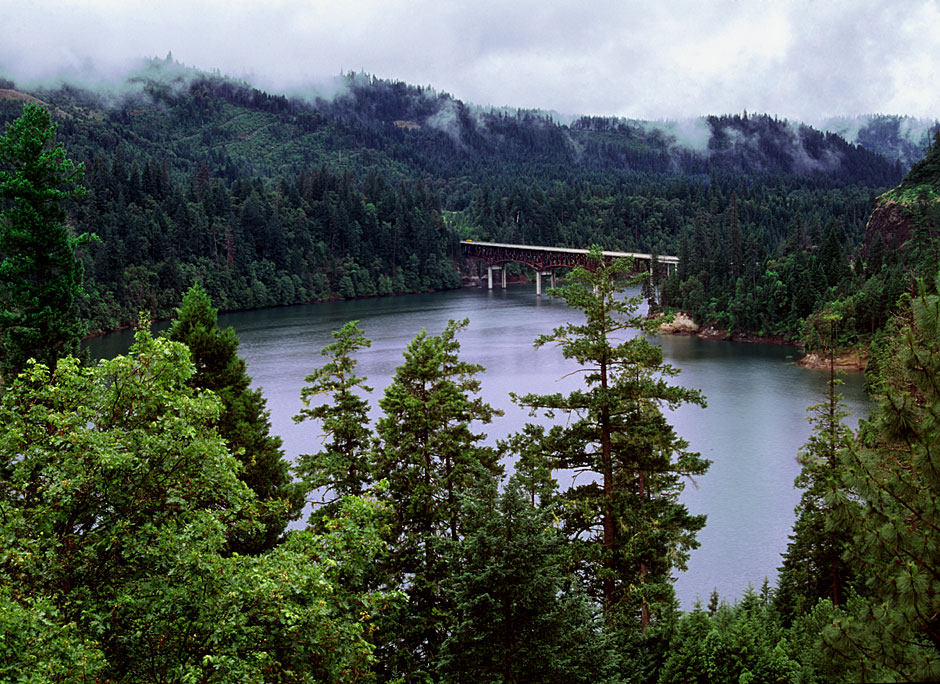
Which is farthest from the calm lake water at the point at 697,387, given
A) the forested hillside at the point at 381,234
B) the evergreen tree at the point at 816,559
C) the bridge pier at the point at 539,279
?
the bridge pier at the point at 539,279

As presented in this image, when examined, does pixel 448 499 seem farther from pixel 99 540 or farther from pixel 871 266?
pixel 871 266

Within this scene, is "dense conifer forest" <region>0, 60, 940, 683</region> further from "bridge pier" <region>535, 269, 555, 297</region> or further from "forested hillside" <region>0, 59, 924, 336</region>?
"bridge pier" <region>535, 269, 555, 297</region>

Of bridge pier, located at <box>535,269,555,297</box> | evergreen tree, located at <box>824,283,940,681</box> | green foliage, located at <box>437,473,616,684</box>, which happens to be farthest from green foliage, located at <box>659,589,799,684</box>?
bridge pier, located at <box>535,269,555,297</box>

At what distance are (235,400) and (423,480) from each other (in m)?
5.39

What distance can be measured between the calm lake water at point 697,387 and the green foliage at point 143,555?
17.4m

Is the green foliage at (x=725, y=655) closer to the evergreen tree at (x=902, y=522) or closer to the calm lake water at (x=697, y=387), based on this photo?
the evergreen tree at (x=902, y=522)

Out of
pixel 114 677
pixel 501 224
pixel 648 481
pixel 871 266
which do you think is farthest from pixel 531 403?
pixel 501 224

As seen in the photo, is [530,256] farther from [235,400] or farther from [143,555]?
[143,555]

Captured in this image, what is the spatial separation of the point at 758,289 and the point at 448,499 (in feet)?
234

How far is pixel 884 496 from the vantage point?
895cm

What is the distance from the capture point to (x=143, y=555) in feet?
29.6

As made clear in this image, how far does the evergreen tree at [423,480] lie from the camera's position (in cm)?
1509

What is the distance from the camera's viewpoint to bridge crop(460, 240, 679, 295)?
122812 mm

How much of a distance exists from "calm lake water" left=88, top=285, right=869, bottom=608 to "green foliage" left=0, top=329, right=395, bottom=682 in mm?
17389
